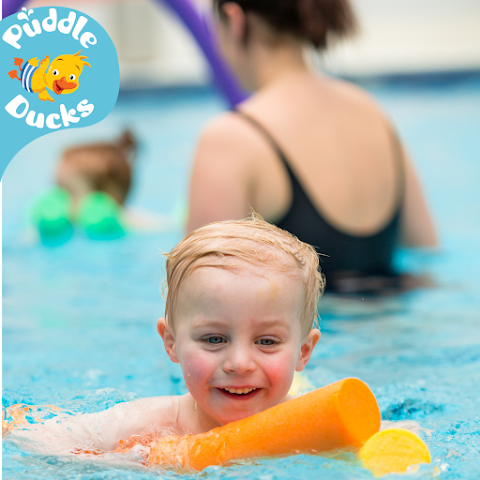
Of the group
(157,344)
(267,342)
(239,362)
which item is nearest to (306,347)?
(267,342)

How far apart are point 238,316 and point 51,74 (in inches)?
23.9

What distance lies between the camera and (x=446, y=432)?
1.72 meters

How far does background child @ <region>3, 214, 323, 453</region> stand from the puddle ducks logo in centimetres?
37

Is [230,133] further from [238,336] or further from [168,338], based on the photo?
[238,336]

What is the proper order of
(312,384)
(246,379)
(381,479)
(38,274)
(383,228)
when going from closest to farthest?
(381,479) → (246,379) → (312,384) → (383,228) → (38,274)

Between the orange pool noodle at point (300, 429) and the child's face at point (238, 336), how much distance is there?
0.20ft

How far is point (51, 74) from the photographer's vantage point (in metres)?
1.42

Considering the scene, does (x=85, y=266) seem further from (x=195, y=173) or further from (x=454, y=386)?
(x=454, y=386)

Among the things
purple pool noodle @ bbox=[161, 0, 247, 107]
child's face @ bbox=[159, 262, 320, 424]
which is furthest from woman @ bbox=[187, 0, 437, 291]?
purple pool noodle @ bbox=[161, 0, 247, 107]

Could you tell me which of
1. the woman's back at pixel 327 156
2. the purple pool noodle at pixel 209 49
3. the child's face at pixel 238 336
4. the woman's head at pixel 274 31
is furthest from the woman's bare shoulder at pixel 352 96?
the child's face at pixel 238 336

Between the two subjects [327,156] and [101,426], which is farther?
[327,156]

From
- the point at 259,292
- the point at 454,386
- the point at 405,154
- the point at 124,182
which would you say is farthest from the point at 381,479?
the point at 124,182

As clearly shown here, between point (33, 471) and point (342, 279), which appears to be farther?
point (342, 279)

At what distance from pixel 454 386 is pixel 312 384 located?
42cm
